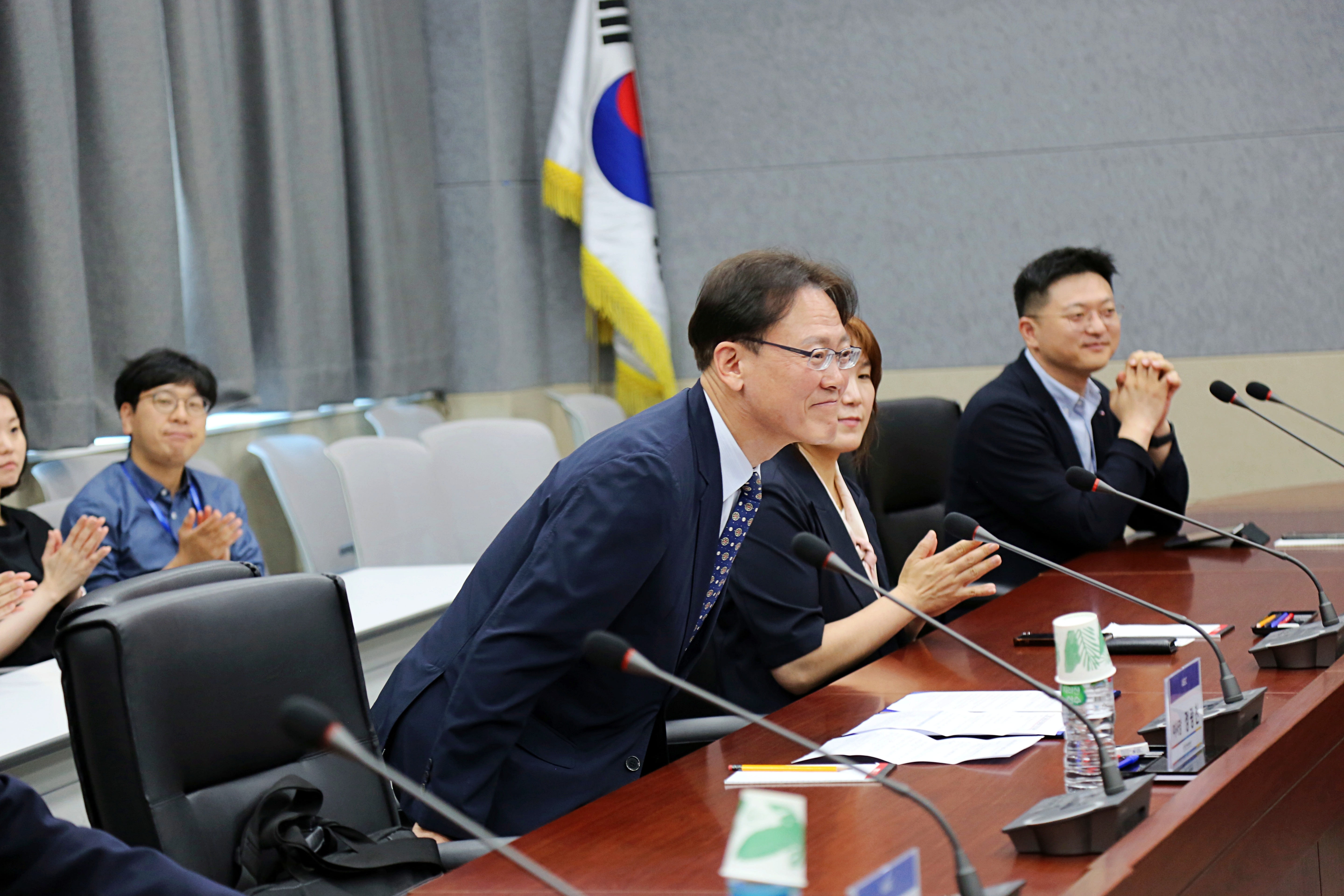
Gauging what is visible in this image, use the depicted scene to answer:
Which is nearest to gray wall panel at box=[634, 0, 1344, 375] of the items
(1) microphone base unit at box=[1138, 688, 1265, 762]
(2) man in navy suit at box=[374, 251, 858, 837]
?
(2) man in navy suit at box=[374, 251, 858, 837]

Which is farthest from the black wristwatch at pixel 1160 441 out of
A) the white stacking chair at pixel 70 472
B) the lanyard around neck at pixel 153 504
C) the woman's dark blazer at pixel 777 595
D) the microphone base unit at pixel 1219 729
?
the white stacking chair at pixel 70 472

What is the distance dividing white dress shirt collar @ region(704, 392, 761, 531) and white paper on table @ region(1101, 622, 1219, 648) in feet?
2.16

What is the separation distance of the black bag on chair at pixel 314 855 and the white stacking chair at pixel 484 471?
113 inches

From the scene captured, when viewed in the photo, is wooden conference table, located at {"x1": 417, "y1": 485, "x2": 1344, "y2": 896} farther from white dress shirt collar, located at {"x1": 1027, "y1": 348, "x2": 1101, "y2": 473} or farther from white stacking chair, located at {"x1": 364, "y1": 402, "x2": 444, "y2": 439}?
white stacking chair, located at {"x1": 364, "y1": 402, "x2": 444, "y2": 439}

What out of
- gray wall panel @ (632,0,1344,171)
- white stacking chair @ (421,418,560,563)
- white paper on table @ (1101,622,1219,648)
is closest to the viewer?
white paper on table @ (1101,622,1219,648)

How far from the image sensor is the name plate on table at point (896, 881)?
2.80 feet

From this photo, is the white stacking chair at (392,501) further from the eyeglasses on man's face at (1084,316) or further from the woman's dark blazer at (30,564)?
the eyeglasses on man's face at (1084,316)

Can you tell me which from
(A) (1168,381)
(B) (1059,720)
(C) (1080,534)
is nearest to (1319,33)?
(A) (1168,381)

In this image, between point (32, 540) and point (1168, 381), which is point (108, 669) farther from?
point (1168, 381)

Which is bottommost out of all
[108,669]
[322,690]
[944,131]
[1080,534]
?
[1080,534]

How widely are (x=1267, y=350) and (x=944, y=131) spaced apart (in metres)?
1.45

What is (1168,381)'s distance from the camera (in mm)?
3131

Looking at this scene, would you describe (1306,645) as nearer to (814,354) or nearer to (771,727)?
(814,354)

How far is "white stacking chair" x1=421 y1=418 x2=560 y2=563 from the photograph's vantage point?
14.5 feet
